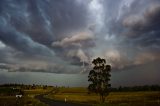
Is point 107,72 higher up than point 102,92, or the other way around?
point 107,72

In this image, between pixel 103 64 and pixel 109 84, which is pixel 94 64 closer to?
pixel 103 64

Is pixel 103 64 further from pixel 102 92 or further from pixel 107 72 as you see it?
pixel 102 92

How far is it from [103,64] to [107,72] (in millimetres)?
2383

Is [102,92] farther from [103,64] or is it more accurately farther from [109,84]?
[103,64]

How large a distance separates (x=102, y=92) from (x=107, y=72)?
591cm

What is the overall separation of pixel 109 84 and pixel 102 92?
10.1ft

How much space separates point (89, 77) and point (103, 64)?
5.24m

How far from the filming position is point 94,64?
236 feet


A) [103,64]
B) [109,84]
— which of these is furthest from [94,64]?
[109,84]

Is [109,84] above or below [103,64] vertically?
below

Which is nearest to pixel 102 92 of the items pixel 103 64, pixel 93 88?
pixel 93 88

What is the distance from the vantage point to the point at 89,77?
72938 millimetres

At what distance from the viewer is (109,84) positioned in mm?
72500

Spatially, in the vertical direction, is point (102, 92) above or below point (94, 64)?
below
